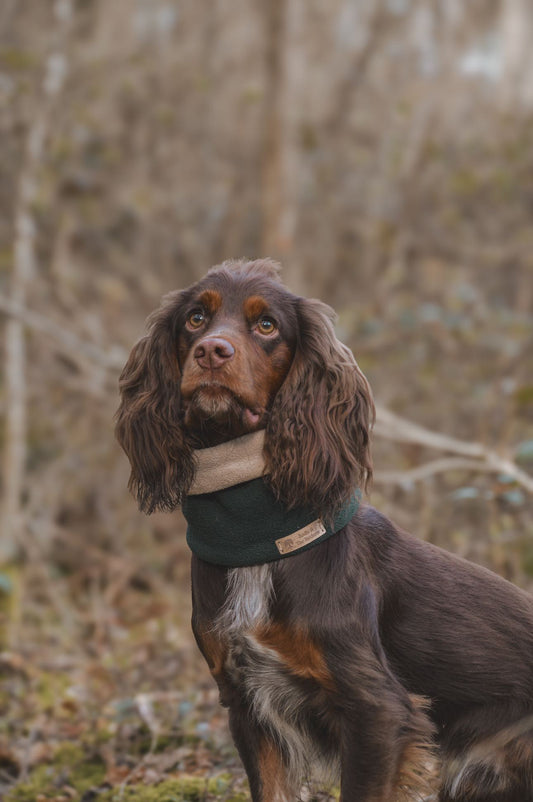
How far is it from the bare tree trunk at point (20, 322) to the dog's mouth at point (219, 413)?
5.48m

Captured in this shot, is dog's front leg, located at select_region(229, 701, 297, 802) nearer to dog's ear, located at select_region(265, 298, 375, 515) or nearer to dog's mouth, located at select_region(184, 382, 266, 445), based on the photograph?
dog's ear, located at select_region(265, 298, 375, 515)

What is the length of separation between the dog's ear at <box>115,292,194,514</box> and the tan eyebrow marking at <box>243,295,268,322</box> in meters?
0.33

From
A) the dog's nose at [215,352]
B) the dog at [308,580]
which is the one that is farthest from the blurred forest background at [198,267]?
the dog's nose at [215,352]

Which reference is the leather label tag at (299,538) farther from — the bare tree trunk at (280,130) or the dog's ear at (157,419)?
the bare tree trunk at (280,130)

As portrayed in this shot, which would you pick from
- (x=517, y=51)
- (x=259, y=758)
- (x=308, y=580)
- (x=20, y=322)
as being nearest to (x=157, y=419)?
(x=308, y=580)

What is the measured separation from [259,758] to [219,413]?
1203mm

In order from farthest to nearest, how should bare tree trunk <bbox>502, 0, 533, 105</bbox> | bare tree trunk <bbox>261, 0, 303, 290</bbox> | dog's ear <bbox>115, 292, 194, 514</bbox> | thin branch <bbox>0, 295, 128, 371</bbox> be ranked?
bare tree trunk <bbox>502, 0, 533, 105</bbox>
bare tree trunk <bbox>261, 0, 303, 290</bbox>
thin branch <bbox>0, 295, 128, 371</bbox>
dog's ear <bbox>115, 292, 194, 514</bbox>

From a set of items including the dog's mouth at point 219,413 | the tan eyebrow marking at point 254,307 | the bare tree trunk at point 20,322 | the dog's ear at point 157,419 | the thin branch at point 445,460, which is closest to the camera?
the dog's mouth at point 219,413

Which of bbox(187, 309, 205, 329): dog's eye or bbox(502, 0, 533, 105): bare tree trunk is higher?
bbox(502, 0, 533, 105): bare tree trunk

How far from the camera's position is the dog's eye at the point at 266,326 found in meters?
3.09

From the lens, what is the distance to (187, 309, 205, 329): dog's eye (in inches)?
125

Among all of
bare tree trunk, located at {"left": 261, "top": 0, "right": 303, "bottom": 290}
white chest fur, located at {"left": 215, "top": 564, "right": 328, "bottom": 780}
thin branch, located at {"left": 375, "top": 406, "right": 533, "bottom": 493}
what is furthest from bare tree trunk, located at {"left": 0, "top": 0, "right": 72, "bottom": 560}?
white chest fur, located at {"left": 215, "top": 564, "right": 328, "bottom": 780}

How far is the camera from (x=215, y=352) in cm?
288

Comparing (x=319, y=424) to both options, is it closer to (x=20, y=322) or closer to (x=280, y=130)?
(x=20, y=322)
